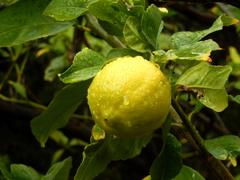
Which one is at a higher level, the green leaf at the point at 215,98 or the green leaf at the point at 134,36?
the green leaf at the point at 134,36

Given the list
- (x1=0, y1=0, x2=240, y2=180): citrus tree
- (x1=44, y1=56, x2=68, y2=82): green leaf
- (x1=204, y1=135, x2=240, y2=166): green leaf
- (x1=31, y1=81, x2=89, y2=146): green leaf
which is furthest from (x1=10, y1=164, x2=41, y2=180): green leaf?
(x1=44, y1=56, x2=68, y2=82): green leaf

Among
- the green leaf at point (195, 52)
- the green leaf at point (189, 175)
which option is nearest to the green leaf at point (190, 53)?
the green leaf at point (195, 52)

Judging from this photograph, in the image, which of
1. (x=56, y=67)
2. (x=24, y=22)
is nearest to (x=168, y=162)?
(x=24, y=22)

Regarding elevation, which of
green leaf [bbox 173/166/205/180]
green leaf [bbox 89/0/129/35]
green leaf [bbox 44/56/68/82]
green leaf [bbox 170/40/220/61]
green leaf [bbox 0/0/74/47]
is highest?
green leaf [bbox 89/0/129/35]

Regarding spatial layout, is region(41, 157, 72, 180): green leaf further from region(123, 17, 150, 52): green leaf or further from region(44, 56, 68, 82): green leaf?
region(44, 56, 68, 82): green leaf

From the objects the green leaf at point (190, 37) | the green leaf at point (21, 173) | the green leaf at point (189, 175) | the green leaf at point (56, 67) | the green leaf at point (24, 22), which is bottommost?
the green leaf at point (56, 67)

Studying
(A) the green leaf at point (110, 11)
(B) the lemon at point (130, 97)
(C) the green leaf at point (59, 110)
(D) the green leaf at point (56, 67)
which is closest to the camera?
(B) the lemon at point (130, 97)

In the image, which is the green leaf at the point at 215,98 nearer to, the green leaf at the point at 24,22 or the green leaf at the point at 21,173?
the green leaf at the point at 24,22
